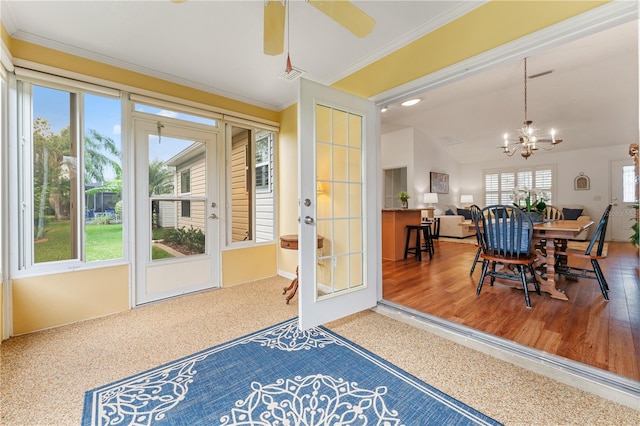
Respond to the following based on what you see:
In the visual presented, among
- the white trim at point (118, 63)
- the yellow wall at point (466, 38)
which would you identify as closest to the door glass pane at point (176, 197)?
the white trim at point (118, 63)

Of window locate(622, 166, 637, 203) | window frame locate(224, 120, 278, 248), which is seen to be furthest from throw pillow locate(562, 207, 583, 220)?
window frame locate(224, 120, 278, 248)

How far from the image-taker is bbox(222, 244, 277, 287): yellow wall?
11.4 ft

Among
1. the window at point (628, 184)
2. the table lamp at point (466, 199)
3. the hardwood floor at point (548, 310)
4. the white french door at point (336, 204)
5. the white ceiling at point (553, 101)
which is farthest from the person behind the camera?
the table lamp at point (466, 199)

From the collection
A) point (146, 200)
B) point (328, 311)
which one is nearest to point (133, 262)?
point (146, 200)

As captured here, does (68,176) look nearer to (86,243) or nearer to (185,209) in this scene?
(86,243)

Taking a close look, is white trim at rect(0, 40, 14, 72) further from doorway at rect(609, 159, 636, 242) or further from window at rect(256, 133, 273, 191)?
doorway at rect(609, 159, 636, 242)

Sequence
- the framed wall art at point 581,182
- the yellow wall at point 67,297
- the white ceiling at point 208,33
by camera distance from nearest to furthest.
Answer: the white ceiling at point 208,33, the yellow wall at point 67,297, the framed wall art at point 581,182

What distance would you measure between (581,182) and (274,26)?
913cm

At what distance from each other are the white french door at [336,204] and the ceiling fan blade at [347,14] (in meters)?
0.62

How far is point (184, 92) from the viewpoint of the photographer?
3094 millimetres

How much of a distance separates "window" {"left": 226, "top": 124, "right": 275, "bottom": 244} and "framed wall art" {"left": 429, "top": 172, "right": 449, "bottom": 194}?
5402 mm

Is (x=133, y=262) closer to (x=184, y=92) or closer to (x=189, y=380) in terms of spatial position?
(x=189, y=380)

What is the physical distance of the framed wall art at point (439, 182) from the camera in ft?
25.0

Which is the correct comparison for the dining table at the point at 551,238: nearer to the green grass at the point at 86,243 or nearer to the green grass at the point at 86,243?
the green grass at the point at 86,243
